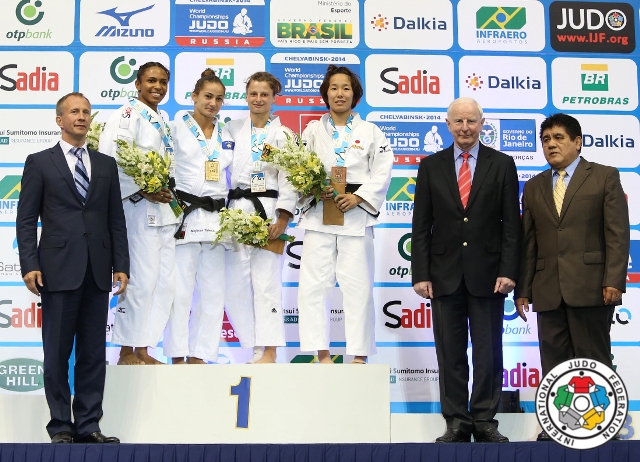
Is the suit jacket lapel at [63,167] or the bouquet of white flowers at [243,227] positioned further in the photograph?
the bouquet of white flowers at [243,227]

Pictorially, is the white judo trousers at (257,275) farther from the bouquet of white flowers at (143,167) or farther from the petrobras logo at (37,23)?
the petrobras logo at (37,23)

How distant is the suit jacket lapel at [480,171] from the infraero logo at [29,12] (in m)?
3.79

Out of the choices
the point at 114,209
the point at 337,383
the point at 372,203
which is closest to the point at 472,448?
the point at 337,383

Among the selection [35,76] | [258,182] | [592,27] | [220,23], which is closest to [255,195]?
[258,182]

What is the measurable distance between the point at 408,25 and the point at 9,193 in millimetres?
3473

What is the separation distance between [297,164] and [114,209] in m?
1.12

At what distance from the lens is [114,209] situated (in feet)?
13.7

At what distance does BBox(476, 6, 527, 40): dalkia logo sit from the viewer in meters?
6.08

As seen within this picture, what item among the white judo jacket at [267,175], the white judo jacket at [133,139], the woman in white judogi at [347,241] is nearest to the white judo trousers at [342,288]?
the woman in white judogi at [347,241]

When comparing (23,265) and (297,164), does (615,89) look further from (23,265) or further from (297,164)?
(23,265)

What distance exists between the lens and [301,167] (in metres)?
4.49

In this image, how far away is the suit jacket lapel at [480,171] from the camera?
14.1 ft

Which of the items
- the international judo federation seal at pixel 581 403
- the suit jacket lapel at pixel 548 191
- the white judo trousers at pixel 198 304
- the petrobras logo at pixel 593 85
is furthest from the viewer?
the petrobras logo at pixel 593 85

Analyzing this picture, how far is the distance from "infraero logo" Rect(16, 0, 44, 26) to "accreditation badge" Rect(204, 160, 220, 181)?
237cm
